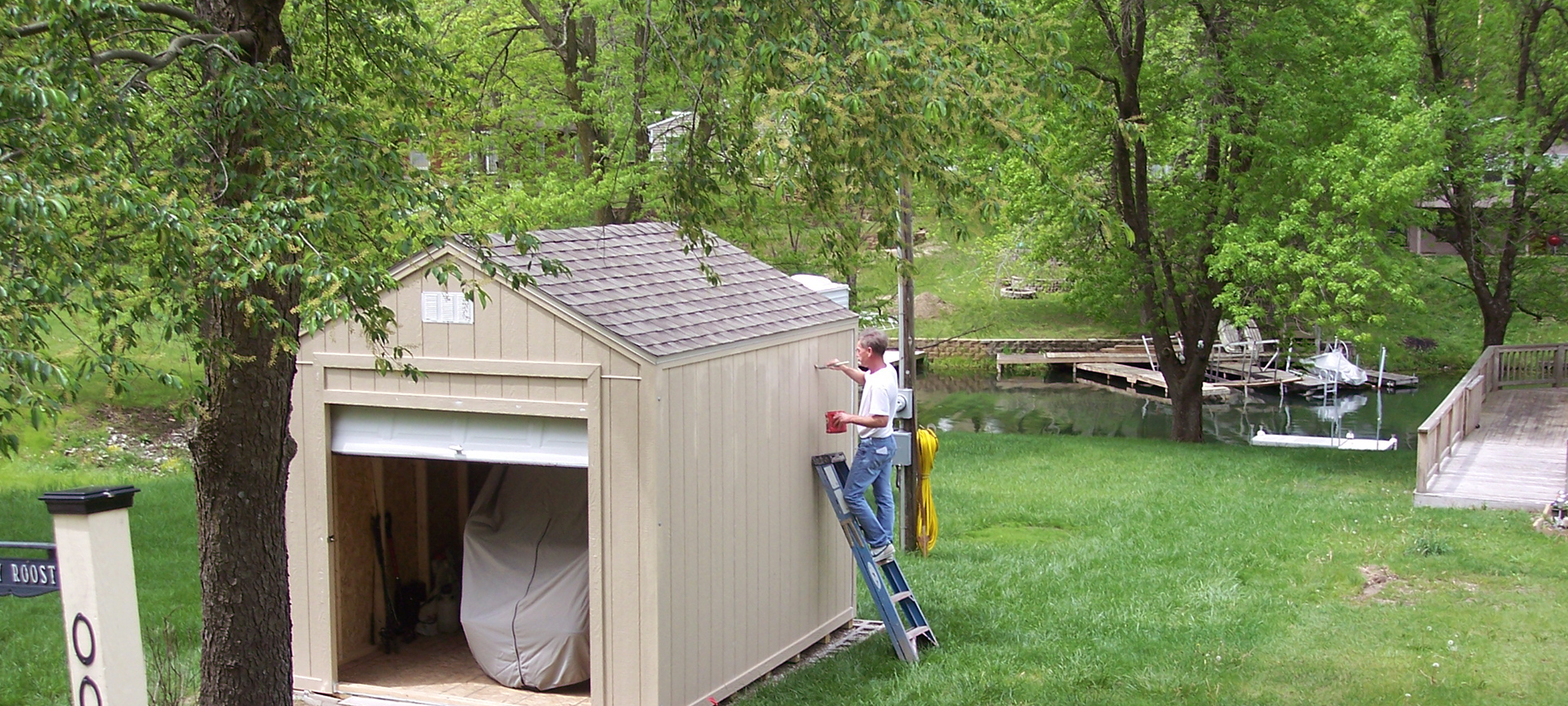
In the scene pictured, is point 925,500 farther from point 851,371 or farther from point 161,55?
point 161,55

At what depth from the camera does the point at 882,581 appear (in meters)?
8.45

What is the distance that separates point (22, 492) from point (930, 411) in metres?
21.7

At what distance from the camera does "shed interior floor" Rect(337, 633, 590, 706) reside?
25.2 feet

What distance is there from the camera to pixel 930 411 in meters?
32.1

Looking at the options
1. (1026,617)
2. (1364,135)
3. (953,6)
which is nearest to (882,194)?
(953,6)

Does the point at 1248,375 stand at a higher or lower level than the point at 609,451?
lower

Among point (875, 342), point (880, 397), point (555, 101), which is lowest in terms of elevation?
point (880, 397)

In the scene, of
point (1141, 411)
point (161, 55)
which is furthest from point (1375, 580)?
point (1141, 411)

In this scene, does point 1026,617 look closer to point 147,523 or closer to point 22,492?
point 147,523

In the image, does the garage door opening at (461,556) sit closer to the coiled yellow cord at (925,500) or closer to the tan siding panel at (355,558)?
the tan siding panel at (355,558)

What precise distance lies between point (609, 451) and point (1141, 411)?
27701 millimetres

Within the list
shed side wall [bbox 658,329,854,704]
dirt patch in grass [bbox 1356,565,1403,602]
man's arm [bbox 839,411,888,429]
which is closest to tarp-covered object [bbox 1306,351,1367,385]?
dirt patch in grass [bbox 1356,565,1403,602]

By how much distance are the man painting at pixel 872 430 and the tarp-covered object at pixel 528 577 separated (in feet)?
5.97

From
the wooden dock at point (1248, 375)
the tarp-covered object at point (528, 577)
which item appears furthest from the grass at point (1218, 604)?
the wooden dock at point (1248, 375)
